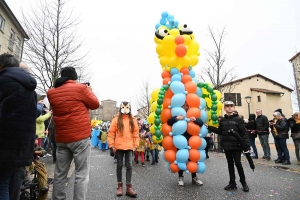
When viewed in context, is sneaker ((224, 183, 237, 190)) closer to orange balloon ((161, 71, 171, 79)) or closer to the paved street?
the paved street

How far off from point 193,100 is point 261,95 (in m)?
29.3

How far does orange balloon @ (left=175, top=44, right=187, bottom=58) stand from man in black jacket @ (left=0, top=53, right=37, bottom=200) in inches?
139

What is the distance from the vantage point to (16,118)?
2326 millimetres

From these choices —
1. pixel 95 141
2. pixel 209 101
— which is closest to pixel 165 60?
pixel 209 101

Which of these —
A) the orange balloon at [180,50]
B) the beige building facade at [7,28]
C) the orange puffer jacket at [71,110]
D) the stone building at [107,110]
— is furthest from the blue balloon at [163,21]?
the stone building at [107,110]

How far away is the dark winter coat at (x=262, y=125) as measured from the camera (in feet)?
29.9

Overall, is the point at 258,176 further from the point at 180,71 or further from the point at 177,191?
the point at 180,71

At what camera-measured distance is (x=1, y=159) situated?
2.18 meters

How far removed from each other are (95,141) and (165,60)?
13546 mm

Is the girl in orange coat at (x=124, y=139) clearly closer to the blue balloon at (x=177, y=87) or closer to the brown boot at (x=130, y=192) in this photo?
the brown boot at (x=130, y=192)

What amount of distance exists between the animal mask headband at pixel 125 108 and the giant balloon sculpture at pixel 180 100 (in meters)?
0.95

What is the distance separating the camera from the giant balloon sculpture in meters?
4.96

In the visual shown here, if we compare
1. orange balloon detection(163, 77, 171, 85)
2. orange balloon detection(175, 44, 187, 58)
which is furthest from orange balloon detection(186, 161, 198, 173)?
orange balloon detection(175, 44, 187, 58)

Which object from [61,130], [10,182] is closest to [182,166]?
[61,130]
